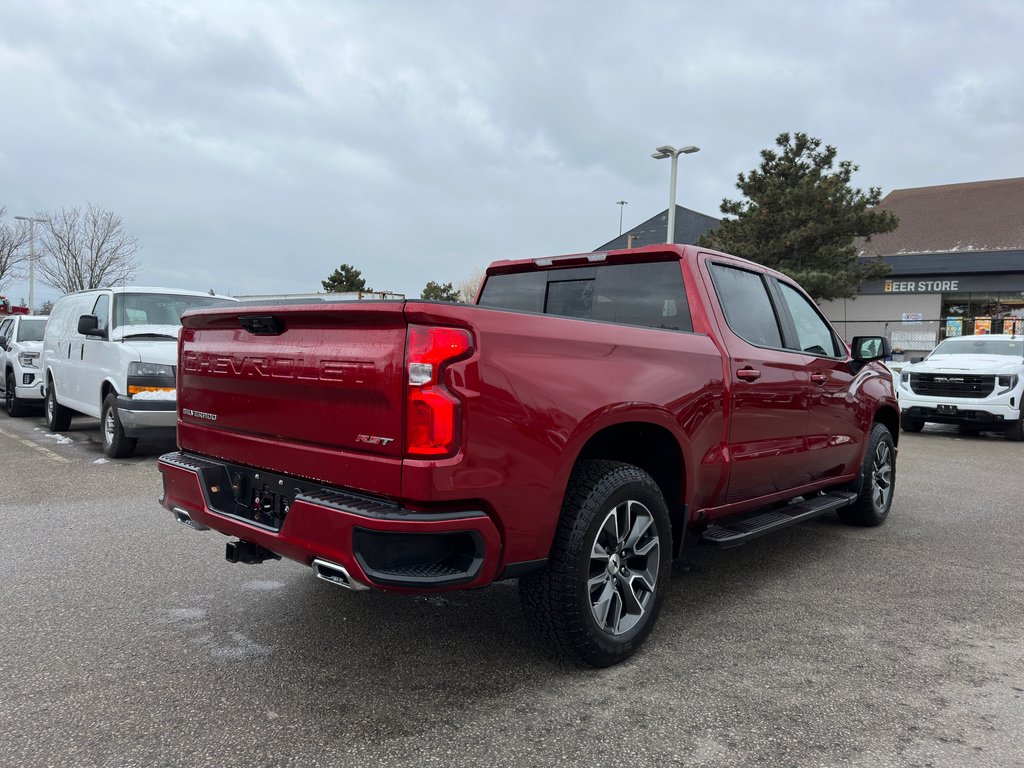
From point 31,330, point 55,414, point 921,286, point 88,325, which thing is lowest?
Answer: point 55,414

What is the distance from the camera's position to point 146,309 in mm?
8664

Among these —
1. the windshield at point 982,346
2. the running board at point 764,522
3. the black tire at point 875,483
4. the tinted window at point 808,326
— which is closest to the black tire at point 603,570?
the running board at point 764,522

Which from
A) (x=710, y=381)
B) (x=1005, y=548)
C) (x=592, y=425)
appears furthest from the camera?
(x=1005, y=548)

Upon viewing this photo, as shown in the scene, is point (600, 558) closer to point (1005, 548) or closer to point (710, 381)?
point (710, 381)

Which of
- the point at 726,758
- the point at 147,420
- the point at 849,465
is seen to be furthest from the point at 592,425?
the point at 147,420

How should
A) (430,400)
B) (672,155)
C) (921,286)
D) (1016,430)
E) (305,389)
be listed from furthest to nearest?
(921,286)
(672,155)
(1016,430)
(305,389)
(430,400)

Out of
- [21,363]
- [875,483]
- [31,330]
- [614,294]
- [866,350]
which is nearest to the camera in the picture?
[614,294]

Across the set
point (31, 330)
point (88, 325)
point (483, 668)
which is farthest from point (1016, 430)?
point (31, 330)

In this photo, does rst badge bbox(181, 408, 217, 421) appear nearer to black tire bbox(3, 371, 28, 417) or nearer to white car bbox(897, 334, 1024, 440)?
black tire bbox(3, 371, 28, 417)

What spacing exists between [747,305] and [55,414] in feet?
33.1

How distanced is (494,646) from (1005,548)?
3965mm

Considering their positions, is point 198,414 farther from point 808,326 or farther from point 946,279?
point 946,279

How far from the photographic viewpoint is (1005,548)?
5176 millimetres

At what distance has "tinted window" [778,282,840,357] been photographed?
4734 mm
